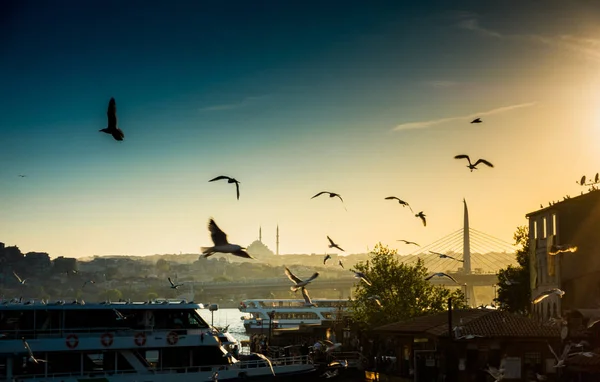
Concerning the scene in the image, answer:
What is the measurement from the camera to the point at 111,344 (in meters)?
46.2

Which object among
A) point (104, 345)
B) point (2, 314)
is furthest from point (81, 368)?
point (2, 314)

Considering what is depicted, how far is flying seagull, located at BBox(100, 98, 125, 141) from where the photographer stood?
28330 mm

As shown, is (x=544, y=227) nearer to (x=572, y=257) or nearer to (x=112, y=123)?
(x=572, y=257)

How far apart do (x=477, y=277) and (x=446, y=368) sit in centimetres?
13481

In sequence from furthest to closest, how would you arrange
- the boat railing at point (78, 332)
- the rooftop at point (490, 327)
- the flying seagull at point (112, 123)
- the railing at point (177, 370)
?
1. the rooftop at point (490, 327)
2. the railing at point (177, 370)
3. the boat railing at point (78, 332)
4. the flying seagull at point (112, 123)

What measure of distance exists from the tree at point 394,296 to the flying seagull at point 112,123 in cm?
5603

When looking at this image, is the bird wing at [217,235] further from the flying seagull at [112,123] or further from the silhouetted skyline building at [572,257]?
the silhouetted skyline building at [572,257]

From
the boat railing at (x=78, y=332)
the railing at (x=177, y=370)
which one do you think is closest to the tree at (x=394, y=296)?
the railing at (x=177, y=370)

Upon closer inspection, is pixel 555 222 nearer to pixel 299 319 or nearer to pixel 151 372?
pixel 151 372

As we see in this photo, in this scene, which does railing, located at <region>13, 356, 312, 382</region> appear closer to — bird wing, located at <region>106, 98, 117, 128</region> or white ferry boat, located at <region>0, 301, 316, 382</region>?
white ferry boat, located at <region>0, 301, 316, 382</region>

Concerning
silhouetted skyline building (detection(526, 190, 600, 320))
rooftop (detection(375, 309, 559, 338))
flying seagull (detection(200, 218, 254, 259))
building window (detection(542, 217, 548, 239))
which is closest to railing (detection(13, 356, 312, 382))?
rooftop (detection(375, 309, 559, 338))

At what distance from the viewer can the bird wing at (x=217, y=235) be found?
99.8 feet

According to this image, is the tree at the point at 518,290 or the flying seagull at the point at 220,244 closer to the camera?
the flying seagull at the point at 220,244

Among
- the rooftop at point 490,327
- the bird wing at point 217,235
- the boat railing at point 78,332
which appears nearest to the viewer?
the bird wing at point 217,235
